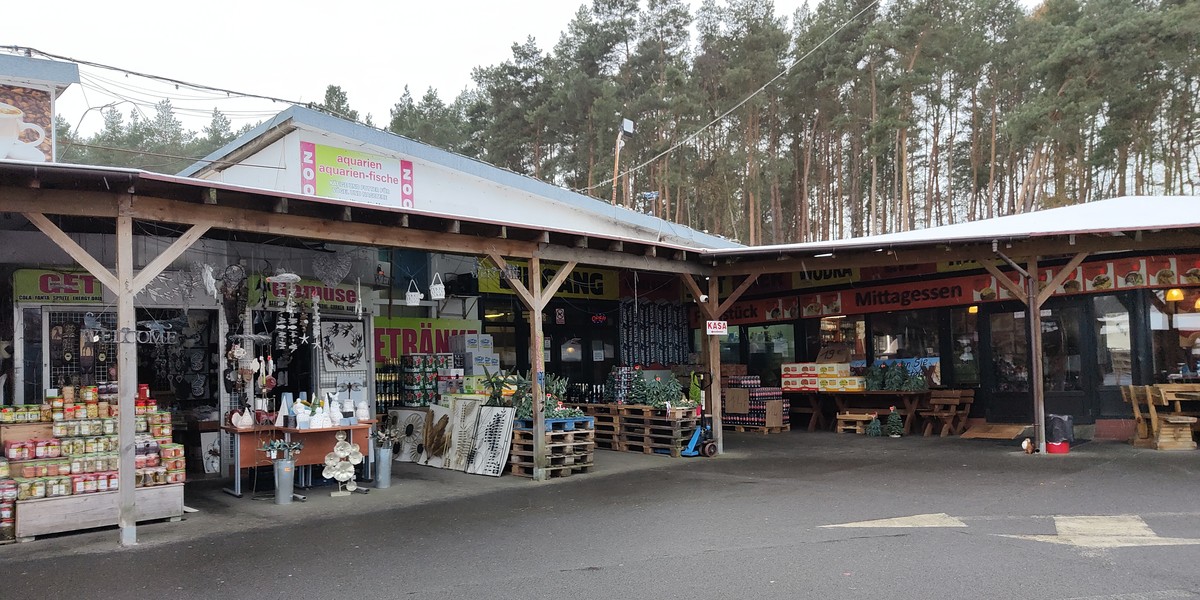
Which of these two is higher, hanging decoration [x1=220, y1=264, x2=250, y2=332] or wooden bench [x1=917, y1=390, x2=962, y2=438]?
hanging decoration [x1=220, y1=264, x2=250, y2=332]

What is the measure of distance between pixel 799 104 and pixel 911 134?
13.7 feet

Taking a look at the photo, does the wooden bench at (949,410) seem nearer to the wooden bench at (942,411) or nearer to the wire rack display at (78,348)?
the wooden bench at (942,411)

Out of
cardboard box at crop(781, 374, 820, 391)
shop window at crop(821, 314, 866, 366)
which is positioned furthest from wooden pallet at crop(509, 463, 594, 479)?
shop window at crop(821, 314, 866, 366)

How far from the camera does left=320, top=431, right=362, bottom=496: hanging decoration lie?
10.6 metres

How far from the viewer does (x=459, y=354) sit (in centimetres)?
1574

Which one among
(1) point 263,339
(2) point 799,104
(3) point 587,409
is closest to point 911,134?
(2) point 799,104

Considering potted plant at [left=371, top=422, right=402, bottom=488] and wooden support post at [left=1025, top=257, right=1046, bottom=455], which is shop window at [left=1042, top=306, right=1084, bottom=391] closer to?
wooden support post at [left=1025, top=257, right=1046, bottom=455]

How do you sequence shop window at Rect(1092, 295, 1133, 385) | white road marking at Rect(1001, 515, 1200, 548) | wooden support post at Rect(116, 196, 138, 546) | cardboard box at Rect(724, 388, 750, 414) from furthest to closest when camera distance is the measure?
cardboard box at Rect(724, 388, 750, 414) → shop window at Rect(1092, 295, 1133, 385) → wooden support post at Rect(116, 196, 138, 546) → white road marking at Rect(1001, 515, 1200, 548)

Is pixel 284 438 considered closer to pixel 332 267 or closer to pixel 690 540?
pixel 332 267

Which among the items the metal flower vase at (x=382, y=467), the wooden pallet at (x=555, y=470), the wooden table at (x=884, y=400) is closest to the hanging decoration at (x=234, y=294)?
the metal flower vase at (x=382, y=467)

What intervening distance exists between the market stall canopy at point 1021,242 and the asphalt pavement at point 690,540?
3.18 m

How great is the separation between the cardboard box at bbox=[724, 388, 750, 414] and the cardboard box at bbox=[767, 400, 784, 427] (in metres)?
0.52

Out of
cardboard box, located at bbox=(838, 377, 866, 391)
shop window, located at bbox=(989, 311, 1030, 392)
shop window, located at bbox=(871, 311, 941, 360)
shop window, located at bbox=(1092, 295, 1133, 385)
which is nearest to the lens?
shop window, located at bbox=(1092, 295, 1133, 385)


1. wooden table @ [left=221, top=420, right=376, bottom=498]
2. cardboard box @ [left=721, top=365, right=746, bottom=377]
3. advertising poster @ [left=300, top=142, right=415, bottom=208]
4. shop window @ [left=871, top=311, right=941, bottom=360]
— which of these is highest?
advertising poster @ [left=300, top=142, right=415, bottom=208]
